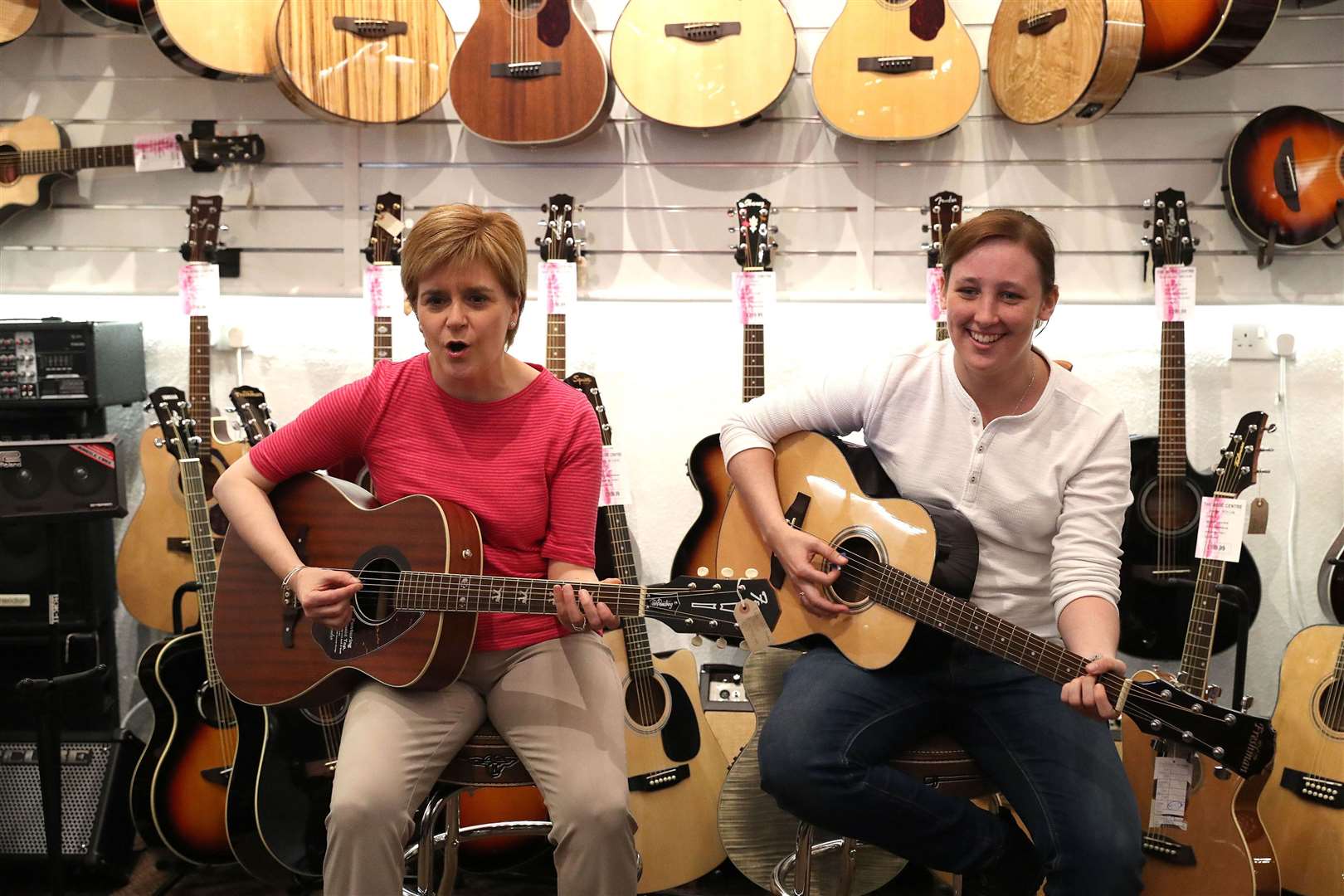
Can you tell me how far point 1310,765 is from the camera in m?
2.73

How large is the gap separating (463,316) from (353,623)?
615 mm

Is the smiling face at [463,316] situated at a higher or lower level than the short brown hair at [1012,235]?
lower

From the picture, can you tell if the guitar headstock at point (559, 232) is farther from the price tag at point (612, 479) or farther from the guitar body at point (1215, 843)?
the guitar body at point (1215, 843)

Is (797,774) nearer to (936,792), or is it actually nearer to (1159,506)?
(936,792)

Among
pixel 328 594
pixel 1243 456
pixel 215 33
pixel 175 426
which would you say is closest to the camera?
pixel 328 594

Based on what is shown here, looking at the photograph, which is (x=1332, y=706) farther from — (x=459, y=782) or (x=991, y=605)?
(x=459, y=782)

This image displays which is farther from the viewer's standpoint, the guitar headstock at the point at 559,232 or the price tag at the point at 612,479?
the guitar headstock at the point at 559,232

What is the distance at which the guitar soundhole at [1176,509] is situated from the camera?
3.04m

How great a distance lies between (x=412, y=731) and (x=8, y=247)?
270cm

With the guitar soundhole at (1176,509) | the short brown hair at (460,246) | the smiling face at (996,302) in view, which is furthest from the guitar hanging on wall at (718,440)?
the guitar soundhole at (1176,509)

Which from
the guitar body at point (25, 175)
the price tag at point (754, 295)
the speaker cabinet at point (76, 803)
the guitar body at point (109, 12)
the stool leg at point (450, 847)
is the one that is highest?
the guitar body at point (109, 12)

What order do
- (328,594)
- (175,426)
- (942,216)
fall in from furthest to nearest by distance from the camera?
(942,216) < (175,426) < (328,594)

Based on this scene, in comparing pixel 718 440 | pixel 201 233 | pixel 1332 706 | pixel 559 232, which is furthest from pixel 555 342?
pixel 1332 706

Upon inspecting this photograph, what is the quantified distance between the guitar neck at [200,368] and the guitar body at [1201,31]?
2.83 m
